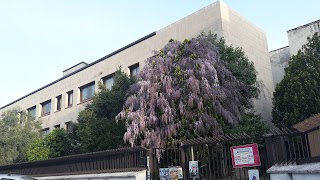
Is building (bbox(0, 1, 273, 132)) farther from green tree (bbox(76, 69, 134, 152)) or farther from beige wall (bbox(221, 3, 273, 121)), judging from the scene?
green tree (bbox(76, 69, 134, 152))

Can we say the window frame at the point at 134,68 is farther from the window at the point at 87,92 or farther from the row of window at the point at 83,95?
the window at the point at 87,92

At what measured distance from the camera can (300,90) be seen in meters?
19.0

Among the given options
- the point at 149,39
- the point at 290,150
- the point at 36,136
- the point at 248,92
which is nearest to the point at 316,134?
the point at 290,150

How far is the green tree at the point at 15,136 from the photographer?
2600 cm

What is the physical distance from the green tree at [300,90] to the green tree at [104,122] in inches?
359

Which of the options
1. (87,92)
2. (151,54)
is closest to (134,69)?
(151,54)

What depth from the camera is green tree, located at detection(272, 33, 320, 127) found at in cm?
1864

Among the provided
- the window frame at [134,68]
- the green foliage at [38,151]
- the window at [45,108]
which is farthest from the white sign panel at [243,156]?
the window at [45,108]

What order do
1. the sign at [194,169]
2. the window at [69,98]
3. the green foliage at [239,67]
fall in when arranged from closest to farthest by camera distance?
1. the sign at [194,169]
2. the green foliage at [239,67]
3. the window at [69,98]

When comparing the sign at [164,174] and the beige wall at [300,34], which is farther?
the beige wall at [300,34]

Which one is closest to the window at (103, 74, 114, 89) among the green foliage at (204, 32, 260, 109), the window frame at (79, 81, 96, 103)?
the window frame at (79, 81, 96, 103)

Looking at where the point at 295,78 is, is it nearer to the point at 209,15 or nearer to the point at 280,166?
the point at 209,15

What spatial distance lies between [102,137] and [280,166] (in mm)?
11491

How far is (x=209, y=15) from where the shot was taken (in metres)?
22.0
